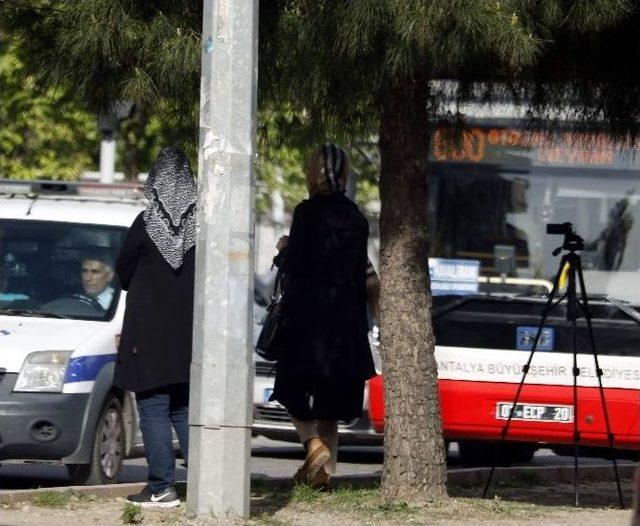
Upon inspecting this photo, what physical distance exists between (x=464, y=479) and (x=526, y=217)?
16.0 ft

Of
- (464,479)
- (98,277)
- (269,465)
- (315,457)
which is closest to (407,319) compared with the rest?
(315,457)

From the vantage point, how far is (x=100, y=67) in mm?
7867

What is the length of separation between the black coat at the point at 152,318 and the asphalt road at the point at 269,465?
273cm

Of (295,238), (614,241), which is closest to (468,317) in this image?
(295,238)

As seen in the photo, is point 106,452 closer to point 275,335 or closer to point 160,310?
point 275,335

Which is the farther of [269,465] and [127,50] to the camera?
[269,465]

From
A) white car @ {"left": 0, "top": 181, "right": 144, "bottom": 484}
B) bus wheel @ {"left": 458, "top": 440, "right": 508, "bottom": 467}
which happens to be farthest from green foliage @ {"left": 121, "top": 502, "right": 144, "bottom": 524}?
bus wheel @ {"left": 458, "top": 440, "right": 508, "bottom": 467}

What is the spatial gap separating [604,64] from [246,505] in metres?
3.04

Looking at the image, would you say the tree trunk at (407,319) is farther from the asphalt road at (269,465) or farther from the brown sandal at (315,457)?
the asphalt road at (269,465)

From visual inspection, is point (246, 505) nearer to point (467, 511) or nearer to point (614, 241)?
point (467, 511)

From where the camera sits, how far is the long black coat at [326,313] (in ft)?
27.6

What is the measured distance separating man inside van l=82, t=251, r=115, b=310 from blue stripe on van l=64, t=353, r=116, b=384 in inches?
25.7

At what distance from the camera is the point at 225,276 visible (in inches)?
277

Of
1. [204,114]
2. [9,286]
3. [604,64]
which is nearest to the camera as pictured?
[204,114]
